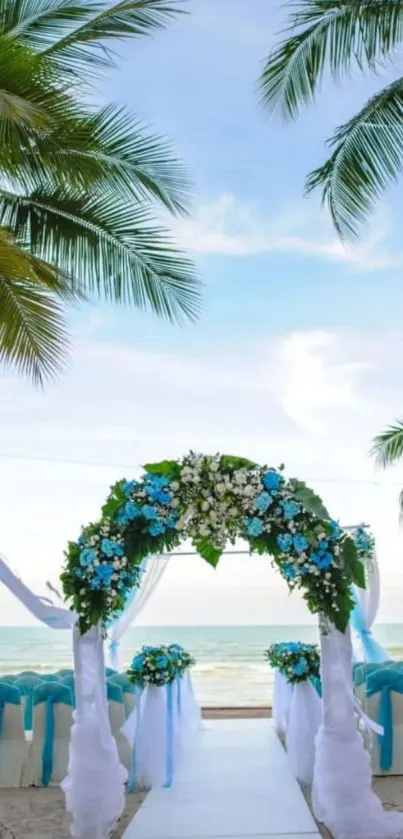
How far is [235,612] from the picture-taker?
47.9 metres

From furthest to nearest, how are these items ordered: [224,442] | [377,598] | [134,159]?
[224,442] → [377,598] → [134,159]

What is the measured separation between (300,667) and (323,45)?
5349mm

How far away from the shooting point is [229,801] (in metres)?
6.39

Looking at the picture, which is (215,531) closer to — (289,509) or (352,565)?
(289,509)

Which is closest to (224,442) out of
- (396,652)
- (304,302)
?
(304,302)

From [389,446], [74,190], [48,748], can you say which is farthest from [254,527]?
[389,446]

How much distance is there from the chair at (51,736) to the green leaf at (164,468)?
99.9 inches

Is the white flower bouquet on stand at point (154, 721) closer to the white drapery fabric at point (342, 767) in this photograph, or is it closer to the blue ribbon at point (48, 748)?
the blue ribbon at point (48, 748)

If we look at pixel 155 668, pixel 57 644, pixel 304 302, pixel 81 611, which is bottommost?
pixel 57 644

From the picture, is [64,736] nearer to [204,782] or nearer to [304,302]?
[204,782]

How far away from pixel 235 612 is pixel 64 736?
41554 mm

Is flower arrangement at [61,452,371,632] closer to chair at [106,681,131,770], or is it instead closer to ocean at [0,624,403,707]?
chair at [106,681,131,770]

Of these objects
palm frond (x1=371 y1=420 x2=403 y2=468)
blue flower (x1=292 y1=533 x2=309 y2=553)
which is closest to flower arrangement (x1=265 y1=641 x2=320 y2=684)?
blue flower (x1=292 y1=533 x2=309 y2=553)

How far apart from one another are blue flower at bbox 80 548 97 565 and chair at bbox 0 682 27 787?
2.20 meters
